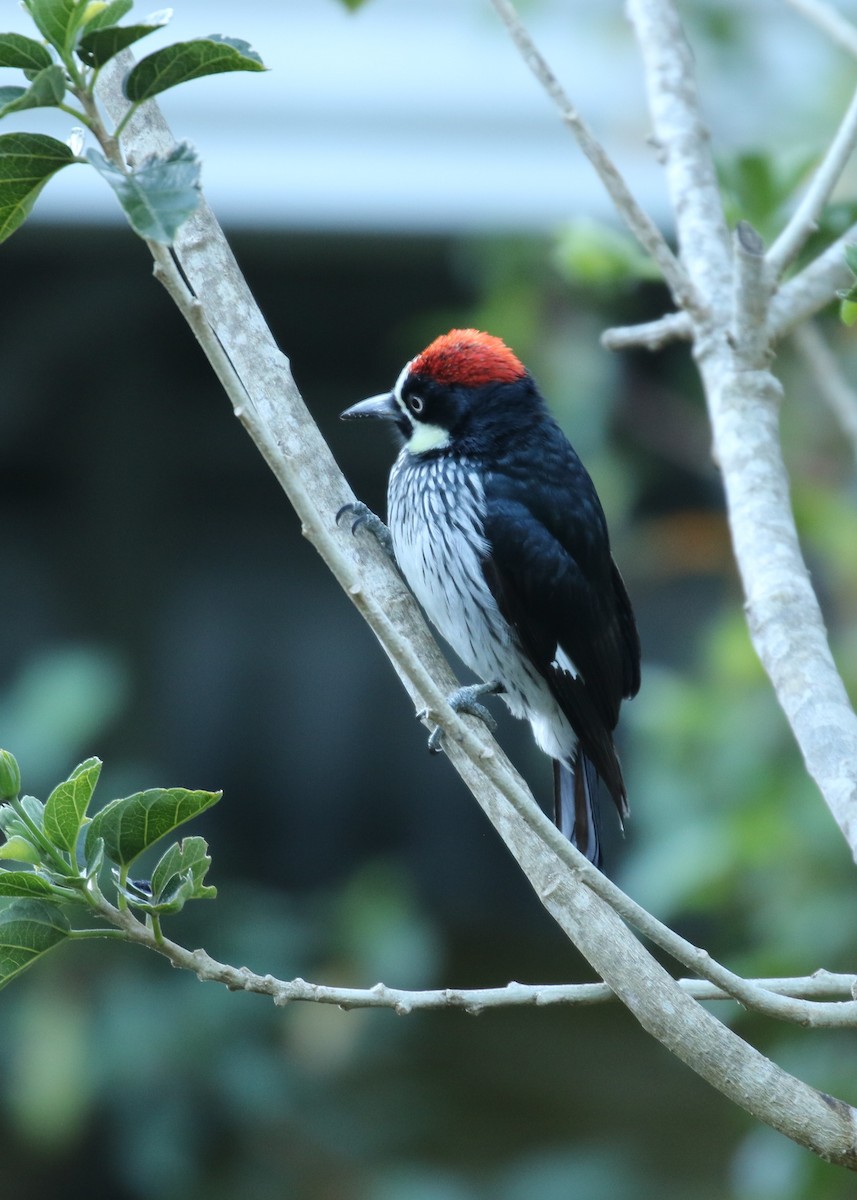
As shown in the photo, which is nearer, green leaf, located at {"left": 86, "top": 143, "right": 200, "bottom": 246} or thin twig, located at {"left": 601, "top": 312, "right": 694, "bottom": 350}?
green leaf, located at {"left": 86, "top": 143, "right": 200, "bottom": 246}

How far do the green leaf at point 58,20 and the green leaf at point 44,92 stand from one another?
62 mm

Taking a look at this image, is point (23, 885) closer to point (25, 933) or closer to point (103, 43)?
point (25, 933)

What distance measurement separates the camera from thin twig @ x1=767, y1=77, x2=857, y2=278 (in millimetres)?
1795

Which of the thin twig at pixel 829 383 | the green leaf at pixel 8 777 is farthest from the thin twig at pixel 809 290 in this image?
the green leaf at pixel 8 777

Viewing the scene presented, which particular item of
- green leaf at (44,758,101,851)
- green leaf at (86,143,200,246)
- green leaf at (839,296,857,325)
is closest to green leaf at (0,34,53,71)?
Result: green leaf at (86,143,200,246)

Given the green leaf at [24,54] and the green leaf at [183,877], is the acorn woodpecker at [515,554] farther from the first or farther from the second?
the green leaf at [24,54]

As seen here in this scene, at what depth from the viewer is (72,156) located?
1.14 meters

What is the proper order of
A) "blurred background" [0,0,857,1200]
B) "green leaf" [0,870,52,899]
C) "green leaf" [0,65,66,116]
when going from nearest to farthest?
"green leaf" [0,65,66,116], "green leaf" [0,870,52,899], "blurred background" [0,0,857,1200]

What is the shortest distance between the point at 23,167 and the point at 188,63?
15 cm

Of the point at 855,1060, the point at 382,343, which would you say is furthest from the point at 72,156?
the point at 382,343

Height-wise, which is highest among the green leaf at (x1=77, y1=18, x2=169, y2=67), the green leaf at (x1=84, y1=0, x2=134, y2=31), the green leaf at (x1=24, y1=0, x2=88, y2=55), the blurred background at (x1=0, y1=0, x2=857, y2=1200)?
the green leaf at (x1=24, y1=0, x2=88, y2=55)

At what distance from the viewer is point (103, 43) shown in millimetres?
1110

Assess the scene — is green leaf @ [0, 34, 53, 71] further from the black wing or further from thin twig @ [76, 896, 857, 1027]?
the black wing

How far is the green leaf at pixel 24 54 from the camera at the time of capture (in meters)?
1.11
